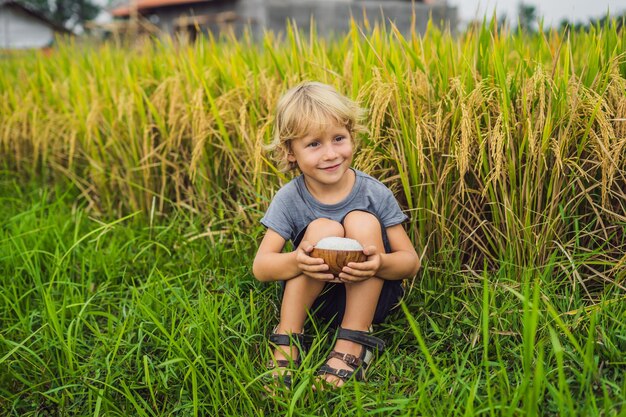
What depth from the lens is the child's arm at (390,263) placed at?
5.66 ft

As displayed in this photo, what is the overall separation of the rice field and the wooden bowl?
23cm

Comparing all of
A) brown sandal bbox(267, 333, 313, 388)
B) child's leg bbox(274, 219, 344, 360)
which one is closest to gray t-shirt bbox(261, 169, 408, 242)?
child's leg bbox(274, 219, 344, 360)

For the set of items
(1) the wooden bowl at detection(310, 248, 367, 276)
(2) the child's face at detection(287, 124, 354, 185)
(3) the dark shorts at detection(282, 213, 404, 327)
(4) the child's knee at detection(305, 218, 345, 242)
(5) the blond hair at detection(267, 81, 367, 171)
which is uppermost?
(5) the blond hair at detection(267, 81, 367, 171)

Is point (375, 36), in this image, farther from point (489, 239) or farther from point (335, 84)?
point (489, 239)

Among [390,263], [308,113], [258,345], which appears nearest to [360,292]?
[390,263]

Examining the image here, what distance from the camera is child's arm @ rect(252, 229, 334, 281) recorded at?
68.6 inches

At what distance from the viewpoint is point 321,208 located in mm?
1943

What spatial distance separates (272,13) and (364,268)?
15575mm

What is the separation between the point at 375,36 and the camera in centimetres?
261

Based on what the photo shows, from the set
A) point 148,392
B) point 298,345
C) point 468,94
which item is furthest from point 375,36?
point 148,392

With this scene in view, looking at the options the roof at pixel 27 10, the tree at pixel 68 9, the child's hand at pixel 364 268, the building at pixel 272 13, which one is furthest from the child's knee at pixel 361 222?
the tree at pixel 68 9

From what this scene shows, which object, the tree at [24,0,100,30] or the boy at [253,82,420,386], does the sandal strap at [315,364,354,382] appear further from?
the tree at [24,0,100,30]

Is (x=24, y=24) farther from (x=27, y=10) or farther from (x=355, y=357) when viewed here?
(x=355, y=357)

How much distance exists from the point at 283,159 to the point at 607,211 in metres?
1.09
